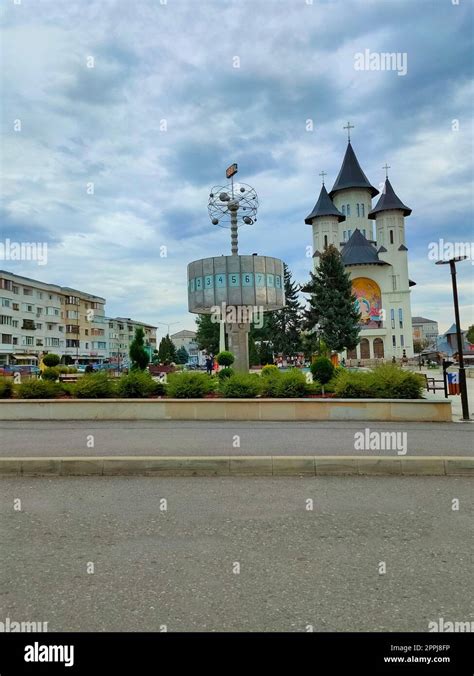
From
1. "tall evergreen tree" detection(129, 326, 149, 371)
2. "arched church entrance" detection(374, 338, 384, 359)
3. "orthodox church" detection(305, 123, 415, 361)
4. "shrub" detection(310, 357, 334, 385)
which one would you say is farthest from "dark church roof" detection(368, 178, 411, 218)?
"shrub" detection(310, 357, 334, 385)

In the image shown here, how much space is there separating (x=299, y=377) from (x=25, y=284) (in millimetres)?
66408

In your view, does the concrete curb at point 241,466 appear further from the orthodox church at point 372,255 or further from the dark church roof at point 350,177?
the dark church roof at point 350,177

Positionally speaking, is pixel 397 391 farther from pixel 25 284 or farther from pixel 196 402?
pixel 25 284

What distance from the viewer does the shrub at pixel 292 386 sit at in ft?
48.6

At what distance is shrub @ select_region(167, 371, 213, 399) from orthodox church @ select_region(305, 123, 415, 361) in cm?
6155

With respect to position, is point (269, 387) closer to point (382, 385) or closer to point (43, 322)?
point (382, 385)

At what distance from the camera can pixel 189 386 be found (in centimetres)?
1481

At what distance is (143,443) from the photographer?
959 centimetres

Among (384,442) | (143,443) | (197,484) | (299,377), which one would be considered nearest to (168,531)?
(197,484)

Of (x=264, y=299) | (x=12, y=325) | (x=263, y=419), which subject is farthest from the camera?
(x=12, y=325)

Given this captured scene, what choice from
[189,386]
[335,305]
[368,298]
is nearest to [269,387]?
[189,386]

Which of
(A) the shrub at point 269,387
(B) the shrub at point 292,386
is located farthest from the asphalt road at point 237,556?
(A) the shrub at point 269,387

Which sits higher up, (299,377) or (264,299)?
(264,299)

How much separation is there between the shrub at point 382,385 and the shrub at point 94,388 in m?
7.13
